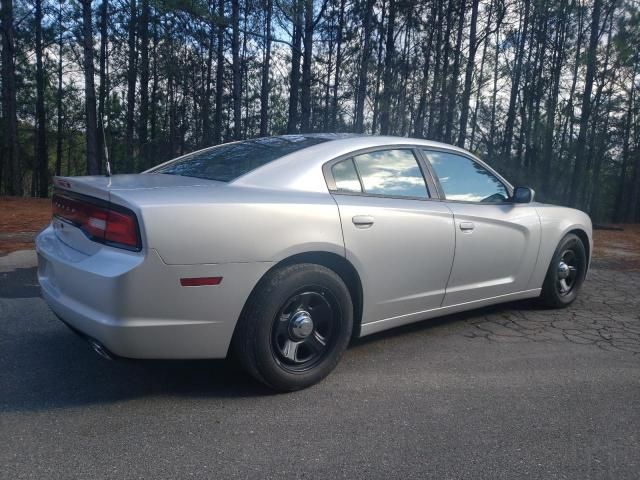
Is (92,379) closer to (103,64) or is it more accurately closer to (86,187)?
(86,187)

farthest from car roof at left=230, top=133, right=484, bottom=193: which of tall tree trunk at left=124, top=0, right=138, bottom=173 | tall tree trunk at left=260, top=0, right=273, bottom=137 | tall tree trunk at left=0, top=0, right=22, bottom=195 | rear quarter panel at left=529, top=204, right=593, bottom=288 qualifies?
tall tree trunk at left=124, top=0, right=138, bottom=173

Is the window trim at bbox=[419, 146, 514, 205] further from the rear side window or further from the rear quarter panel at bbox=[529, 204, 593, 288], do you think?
the rear side window

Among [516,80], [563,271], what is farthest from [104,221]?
[516,80]

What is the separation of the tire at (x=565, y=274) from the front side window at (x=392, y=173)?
5.91 ft

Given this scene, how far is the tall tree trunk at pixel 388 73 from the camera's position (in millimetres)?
21422

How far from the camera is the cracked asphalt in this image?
2.32m

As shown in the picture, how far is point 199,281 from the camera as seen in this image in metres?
2.66

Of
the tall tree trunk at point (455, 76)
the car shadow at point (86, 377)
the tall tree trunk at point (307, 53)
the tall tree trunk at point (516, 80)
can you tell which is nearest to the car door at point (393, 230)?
the car shadow at point (86, 377)

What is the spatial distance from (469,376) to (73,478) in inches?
90.1

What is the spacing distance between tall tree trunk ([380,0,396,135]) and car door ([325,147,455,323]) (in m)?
18.3

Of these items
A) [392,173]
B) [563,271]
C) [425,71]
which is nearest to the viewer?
[392,173]

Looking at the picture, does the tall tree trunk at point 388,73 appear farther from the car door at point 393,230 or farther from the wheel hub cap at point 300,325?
the wheel hub cap at point 300,325

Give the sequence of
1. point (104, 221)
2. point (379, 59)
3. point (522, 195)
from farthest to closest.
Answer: point (379, 59)
point (522, 195)
point (104, 221)

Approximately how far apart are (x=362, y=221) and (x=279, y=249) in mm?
632
